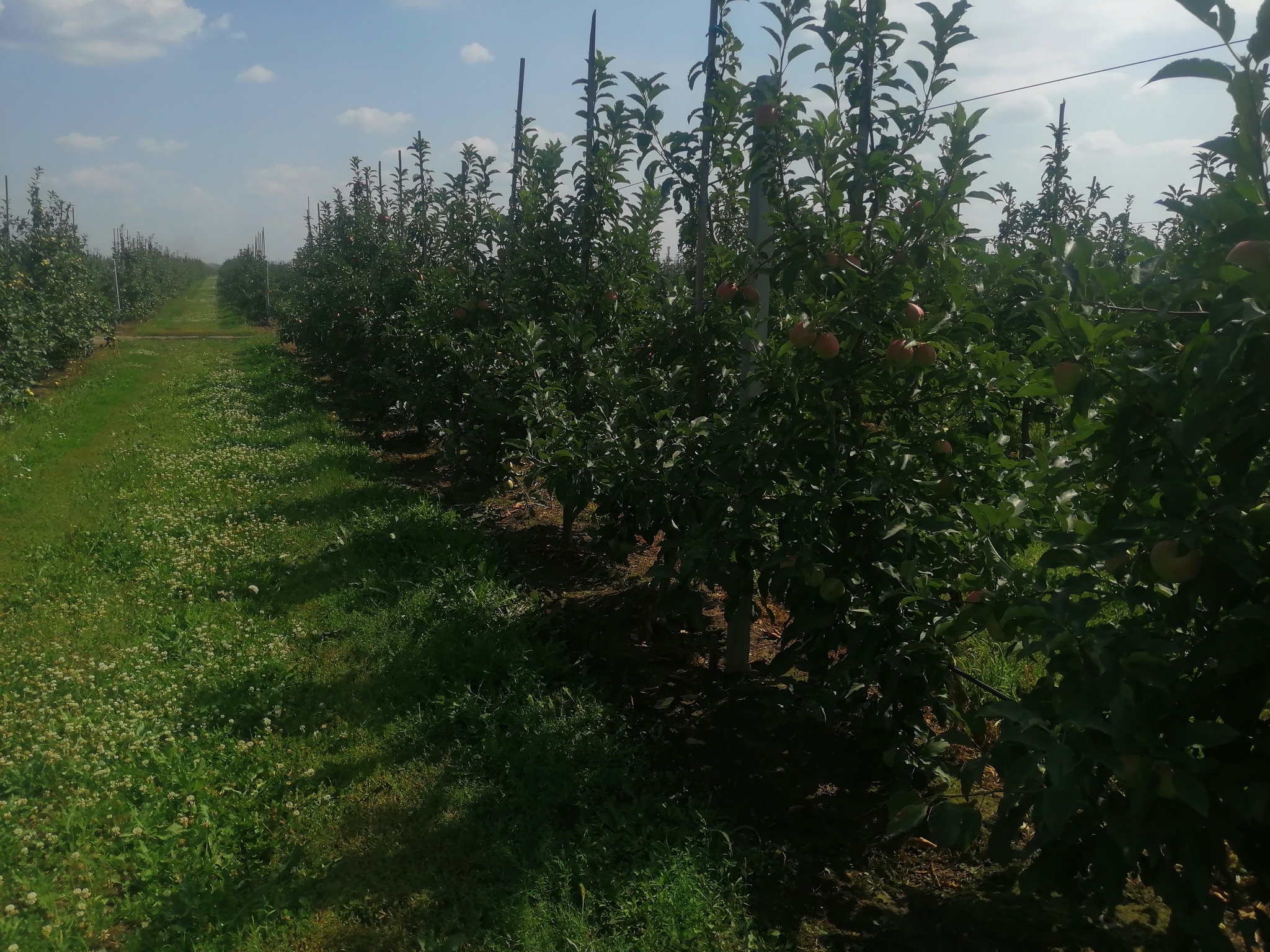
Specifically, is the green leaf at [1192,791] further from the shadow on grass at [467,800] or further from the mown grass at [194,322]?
the mown grass at [194,322]

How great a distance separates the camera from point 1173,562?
5.43ft

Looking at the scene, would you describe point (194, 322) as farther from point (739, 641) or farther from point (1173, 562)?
point (1173, 562)

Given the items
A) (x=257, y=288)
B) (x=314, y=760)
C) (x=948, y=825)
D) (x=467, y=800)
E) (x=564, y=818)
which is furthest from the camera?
(x=257, y=288)

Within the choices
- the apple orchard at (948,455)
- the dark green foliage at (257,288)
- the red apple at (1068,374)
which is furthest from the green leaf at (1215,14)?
the dark green foliage at (257,288)

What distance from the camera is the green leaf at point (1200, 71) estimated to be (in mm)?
1589

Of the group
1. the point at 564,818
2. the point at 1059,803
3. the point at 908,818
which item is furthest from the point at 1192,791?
the point at 564,818

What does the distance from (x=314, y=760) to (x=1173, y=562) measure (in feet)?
10.7

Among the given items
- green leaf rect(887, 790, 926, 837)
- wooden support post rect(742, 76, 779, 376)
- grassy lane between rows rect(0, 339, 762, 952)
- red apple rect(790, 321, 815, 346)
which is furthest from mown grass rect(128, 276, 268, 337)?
green leaf rect(887, 790, 926, 837)

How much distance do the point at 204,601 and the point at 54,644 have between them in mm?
839

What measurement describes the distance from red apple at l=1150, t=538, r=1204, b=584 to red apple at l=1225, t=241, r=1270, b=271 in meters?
0.52

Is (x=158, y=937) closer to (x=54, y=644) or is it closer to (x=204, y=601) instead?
(x=54, y=644)

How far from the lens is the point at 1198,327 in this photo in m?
1.95

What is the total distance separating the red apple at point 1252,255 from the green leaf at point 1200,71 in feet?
1.03

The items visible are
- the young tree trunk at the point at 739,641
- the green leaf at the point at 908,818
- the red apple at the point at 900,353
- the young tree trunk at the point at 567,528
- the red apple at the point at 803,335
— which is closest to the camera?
the green leaf at the point at 908,818
